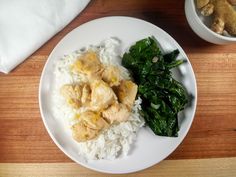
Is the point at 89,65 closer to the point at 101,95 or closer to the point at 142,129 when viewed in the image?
the point at 101,95

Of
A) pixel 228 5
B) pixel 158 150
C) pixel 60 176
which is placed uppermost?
pixel 228 5

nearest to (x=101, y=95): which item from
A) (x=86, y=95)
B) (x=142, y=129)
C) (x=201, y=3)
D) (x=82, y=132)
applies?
(x=86, y=95)

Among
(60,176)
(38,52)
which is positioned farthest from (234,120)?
(38,52)

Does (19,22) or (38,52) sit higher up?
(19,22)

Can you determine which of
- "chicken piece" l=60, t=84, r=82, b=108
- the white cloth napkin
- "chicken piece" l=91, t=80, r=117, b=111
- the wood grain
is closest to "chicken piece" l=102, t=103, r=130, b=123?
"chicken piece" l=91, t=80, r=117, b=111

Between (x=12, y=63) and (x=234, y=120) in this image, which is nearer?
(x=12, y=63)

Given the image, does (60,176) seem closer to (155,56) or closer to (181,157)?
(181,157)

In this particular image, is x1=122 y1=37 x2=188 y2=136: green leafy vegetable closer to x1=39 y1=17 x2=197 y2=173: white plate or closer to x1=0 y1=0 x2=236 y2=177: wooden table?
x1=39 y1=17 x2=197 y2=173: white plate

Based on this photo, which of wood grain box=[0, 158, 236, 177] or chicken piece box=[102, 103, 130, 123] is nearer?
chicken piece box=[102, 103, 130, 123]
